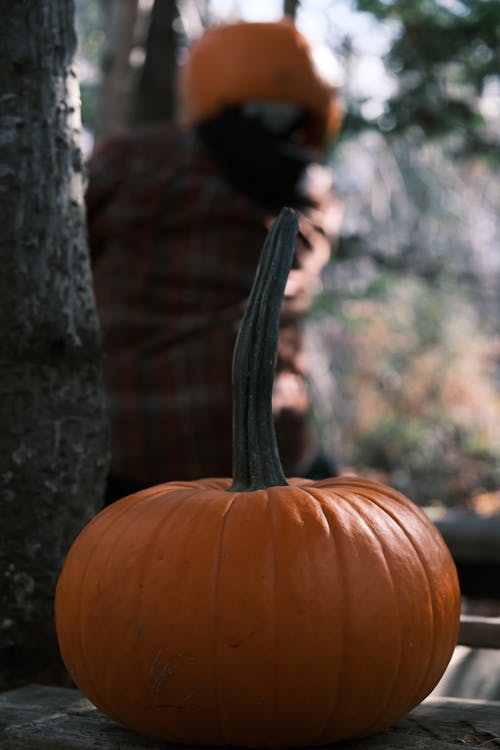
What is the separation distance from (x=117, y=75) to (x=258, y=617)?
4.03 m

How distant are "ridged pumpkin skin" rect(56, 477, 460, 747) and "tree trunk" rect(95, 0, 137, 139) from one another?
11.9 feet

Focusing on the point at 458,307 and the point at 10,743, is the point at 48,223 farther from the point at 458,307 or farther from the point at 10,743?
the point at 458,307

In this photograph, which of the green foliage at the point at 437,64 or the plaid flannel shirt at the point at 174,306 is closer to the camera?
the plaid flannel shirt at the point at 174,306

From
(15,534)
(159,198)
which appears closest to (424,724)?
(15,534)

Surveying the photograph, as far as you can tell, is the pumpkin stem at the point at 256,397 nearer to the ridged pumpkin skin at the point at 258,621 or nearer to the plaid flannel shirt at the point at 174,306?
the ridged pumpkin skin at the point at 258,621

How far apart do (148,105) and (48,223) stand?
12.3ft

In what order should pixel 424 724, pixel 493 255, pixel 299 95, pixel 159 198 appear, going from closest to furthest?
pixel 424 724, pixel 159 198, pixel 299 95, pixel 493 255

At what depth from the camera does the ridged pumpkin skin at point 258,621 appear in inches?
45.0

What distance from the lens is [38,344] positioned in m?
1.56

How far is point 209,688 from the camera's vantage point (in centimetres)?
115

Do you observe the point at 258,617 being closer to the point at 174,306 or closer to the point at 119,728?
the point at 119,728

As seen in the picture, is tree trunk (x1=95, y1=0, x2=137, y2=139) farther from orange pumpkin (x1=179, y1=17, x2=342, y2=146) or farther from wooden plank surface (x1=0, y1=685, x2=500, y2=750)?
wooden plank surface (x1=0, y1=685, x2=500, y2=750)

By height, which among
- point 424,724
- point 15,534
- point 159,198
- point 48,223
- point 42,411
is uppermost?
point 159,198

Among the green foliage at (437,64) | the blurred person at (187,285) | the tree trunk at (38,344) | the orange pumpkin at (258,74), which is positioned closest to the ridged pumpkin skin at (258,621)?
the tree trunk at (38,344)
